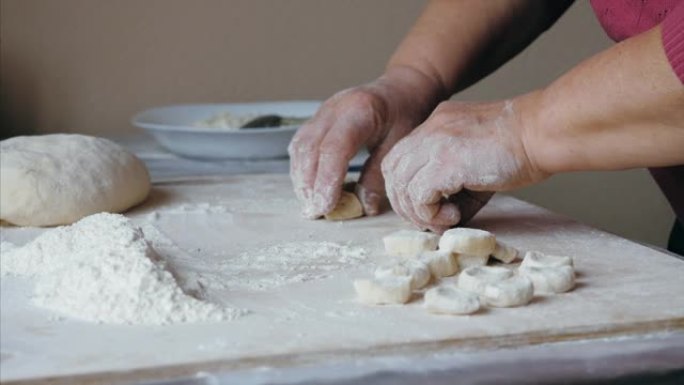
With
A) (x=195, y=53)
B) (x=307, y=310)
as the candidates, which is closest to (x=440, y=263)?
(x=307, y=310)

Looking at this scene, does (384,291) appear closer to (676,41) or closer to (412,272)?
(412,272)

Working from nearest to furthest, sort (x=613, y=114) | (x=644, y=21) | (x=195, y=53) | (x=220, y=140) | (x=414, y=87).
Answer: (x=613, y=114) → (x=644, y=21) → (x=414, y=87) → (x=220, y=140) → (x=195, y=53)

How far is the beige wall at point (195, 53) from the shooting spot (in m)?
2.39

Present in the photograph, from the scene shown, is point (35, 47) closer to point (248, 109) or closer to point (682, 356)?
point (248, 109)

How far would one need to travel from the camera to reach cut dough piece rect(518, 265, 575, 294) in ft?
3.04

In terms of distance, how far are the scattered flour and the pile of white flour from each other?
99mm

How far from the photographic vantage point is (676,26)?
914 millimetres

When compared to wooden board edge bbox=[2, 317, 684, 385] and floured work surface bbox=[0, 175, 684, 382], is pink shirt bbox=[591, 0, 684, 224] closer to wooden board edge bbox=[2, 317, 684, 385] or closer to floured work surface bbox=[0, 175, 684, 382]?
floured work surface bbox=[0, 175, 684, 382]

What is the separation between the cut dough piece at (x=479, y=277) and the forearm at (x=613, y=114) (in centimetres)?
18

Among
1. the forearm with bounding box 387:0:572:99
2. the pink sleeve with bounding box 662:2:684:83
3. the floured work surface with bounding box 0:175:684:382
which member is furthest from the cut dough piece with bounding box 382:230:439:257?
the forearm with bounding box 387:0:572:99

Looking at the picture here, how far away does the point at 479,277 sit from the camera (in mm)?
934

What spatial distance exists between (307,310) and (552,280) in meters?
0.26

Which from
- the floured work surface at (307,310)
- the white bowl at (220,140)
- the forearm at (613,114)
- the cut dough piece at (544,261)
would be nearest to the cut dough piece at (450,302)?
the floured work surface at (307,310)

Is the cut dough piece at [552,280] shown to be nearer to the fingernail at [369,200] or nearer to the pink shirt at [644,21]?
the pink shirt at [644,21]
